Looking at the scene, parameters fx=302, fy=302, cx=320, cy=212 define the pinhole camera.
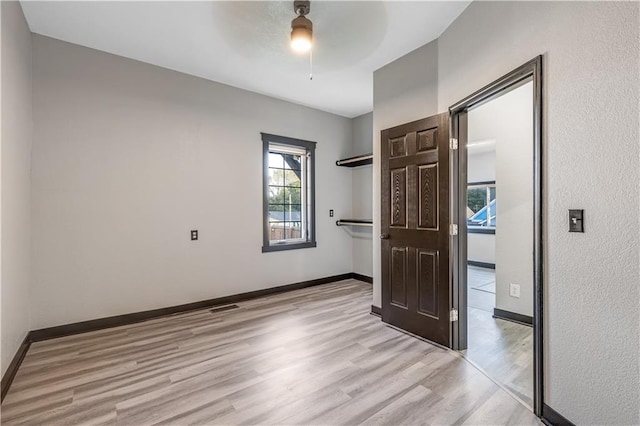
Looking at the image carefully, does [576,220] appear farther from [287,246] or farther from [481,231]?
[481,231]

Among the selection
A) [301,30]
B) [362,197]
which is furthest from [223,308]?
[301,30]

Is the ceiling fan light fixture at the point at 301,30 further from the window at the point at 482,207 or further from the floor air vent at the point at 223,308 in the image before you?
the window at the point at 482,207

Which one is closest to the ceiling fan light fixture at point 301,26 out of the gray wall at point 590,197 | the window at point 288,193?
the gray wall at point 590,197

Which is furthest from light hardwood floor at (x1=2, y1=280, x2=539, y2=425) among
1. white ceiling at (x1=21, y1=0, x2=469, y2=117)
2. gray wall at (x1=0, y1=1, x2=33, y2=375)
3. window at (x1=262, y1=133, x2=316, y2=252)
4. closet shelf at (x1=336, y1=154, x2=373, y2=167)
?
white ceiling at (x1=21, y1=0, x2=469, y2=117)

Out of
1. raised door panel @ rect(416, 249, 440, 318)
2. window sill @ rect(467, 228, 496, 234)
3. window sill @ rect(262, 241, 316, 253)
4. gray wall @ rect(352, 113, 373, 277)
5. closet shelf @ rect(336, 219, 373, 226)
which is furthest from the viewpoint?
window sill @ rect(467, 228, 496, 234)

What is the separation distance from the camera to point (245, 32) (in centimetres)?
272

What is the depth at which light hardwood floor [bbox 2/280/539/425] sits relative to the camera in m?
1.82

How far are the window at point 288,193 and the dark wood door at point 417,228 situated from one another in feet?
5.71

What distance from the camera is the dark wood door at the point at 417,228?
2682mm

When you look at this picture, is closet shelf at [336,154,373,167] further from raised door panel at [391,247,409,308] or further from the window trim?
the window trim

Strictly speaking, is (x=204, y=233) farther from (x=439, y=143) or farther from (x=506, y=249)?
(x=506, y=249)

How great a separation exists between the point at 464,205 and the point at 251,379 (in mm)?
2244

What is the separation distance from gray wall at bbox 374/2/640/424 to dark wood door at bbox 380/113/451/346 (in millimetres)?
942

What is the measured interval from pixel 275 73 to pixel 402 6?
1648 mm
